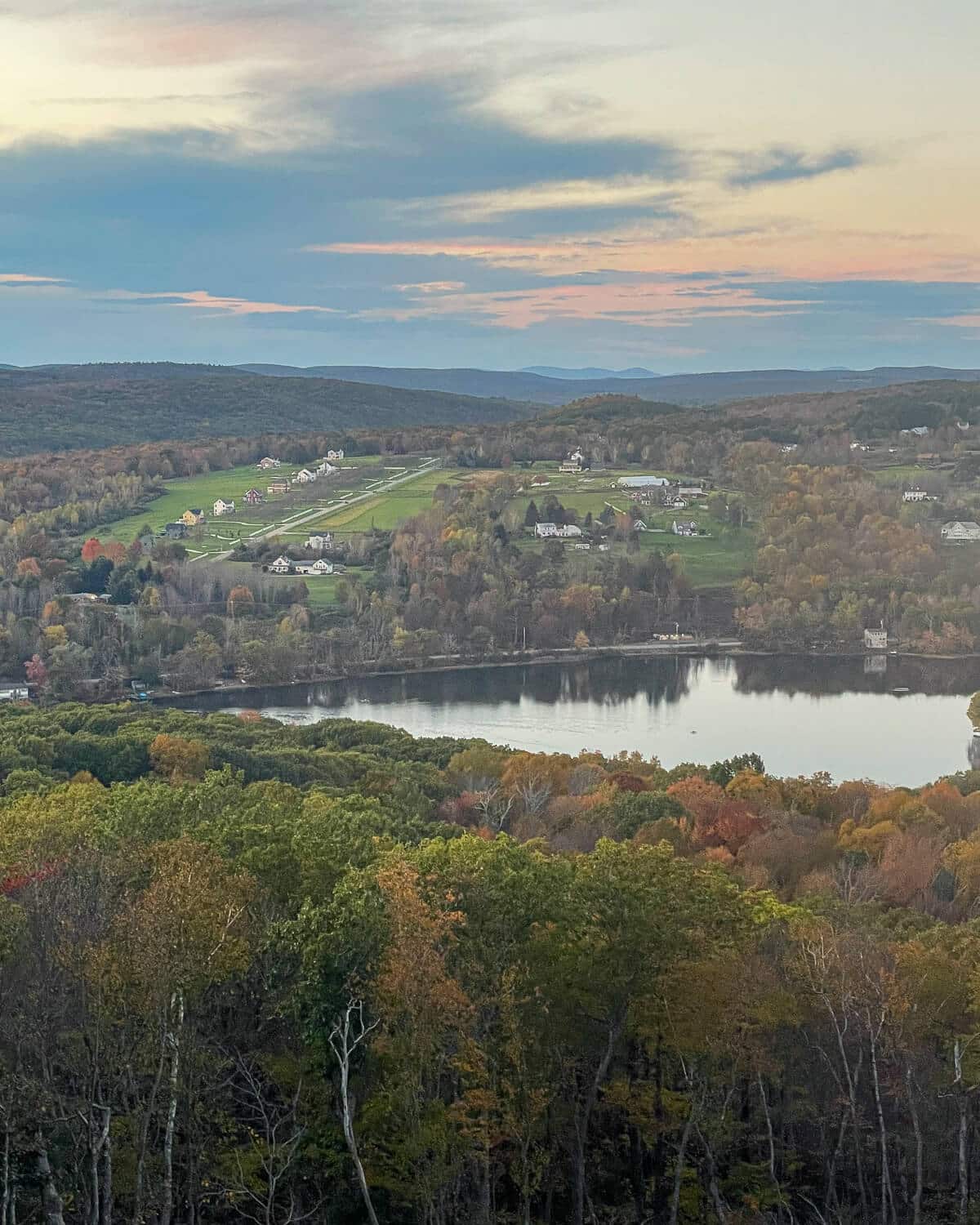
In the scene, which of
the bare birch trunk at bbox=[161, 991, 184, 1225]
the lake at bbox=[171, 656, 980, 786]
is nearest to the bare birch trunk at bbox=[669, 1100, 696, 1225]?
the bare birch trunk at bbox=[161, 991, 184, 1225]

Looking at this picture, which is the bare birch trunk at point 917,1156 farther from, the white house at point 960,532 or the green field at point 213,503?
the white house at point 960,532

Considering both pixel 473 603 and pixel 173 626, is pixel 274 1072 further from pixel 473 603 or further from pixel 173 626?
pixel 473 603

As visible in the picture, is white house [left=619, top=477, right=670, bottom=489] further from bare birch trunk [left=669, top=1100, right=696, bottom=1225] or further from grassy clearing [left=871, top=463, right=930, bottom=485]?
bare birch trunk [left=669, top=1100, right=696, bottom=1225]

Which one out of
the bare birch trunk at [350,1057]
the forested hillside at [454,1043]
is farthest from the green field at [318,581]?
the bare birch trunk at [350,1057]

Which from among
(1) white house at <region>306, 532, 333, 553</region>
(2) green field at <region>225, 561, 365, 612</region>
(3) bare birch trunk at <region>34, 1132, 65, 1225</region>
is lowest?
(2) green field at <region>225, 561, 365, 612</region>

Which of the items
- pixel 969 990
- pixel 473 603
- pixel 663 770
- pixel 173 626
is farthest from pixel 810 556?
pixel 969 990

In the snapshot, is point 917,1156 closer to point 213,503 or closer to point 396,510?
point 396,510
